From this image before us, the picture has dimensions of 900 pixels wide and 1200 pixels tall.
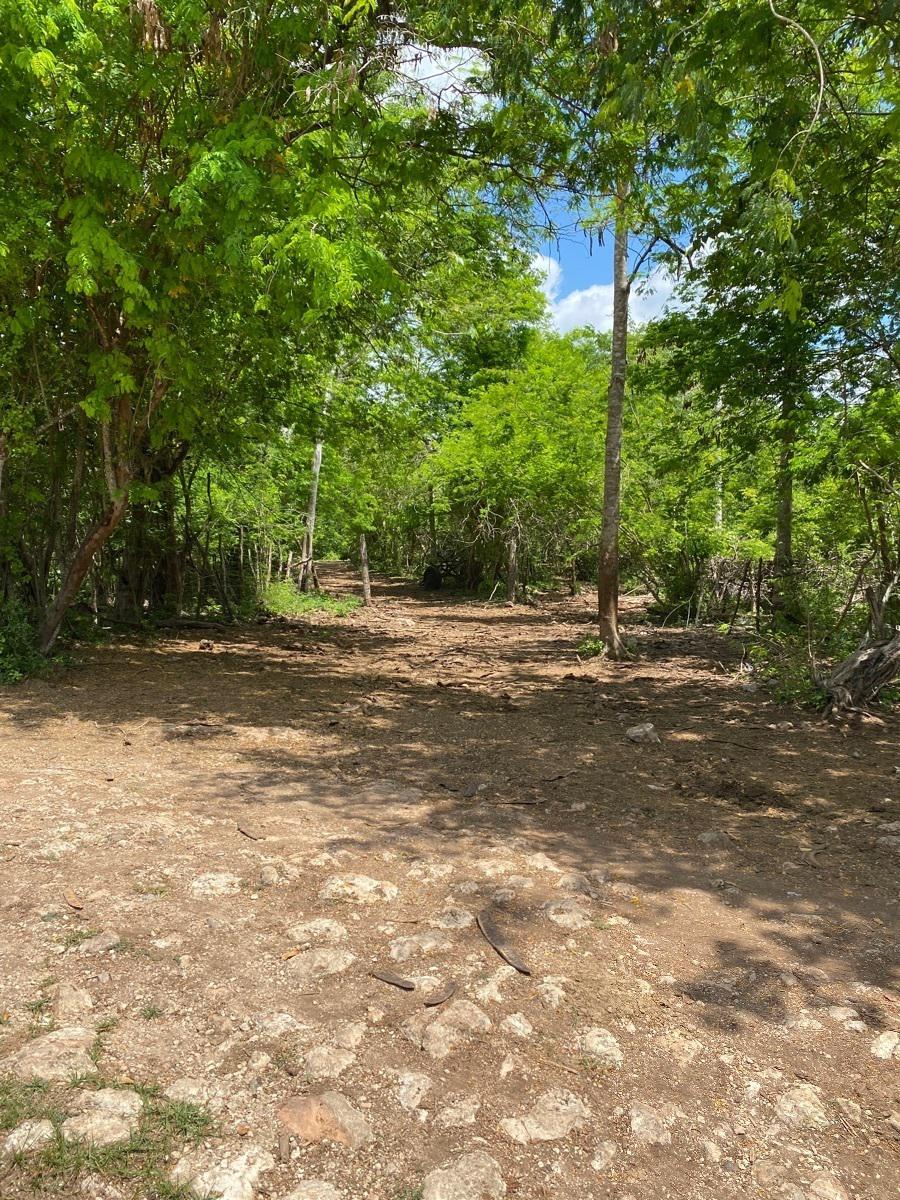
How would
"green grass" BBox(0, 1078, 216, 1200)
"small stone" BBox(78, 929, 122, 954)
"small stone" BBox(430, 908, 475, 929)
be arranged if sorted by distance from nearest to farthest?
"green grass" BBox(0, 1078, 216, 1200)
"small stone" BBox(78, 929, 122, 954)
"small stone" BBox(430, 908, 475, 929)

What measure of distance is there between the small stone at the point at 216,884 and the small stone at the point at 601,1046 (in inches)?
61.3

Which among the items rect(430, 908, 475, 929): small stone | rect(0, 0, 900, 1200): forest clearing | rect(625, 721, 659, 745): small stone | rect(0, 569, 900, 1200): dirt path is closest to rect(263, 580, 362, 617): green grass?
rect(0, 0, 900, 1200): forest clearing

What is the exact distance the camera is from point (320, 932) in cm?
286

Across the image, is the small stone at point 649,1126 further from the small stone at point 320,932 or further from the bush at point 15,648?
the bush at point 15,648

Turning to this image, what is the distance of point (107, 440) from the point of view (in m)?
7.19

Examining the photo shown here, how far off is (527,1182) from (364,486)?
17.2 meters

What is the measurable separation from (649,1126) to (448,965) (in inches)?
34.9

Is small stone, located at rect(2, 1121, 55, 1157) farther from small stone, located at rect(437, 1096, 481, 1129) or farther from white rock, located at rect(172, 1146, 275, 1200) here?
small stone, located at rect(437, 1096, 481, 1129)

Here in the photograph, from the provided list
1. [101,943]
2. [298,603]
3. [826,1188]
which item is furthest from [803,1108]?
[298,603]

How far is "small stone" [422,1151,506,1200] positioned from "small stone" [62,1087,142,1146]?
0.76 meters

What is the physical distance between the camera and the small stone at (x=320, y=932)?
2.80 metres

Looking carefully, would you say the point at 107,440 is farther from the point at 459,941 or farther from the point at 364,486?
the point at 364,486

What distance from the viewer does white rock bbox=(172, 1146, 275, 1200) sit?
5.56 feet

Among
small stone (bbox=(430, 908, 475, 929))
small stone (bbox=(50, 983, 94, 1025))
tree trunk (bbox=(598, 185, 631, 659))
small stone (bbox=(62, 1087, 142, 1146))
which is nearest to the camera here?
small stone (bbox=(62, 1087, 142, 1146))
